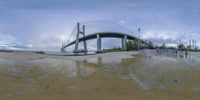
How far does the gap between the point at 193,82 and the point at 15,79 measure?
8.40 metres

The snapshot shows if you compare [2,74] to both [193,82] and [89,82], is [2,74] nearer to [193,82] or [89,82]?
[89,82]

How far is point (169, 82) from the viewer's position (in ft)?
67.1

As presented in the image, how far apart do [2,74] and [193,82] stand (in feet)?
30.7

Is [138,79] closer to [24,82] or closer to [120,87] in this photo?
[120,87]

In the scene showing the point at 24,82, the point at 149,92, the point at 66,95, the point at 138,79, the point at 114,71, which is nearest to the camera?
the point at 66,95

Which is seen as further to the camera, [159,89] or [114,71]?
[114,71]

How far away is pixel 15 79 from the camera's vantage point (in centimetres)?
2027

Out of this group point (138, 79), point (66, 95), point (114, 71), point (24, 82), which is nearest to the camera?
point (66, 95)

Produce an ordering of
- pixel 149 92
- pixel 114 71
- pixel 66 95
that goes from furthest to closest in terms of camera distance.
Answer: pixel 114 71 < pixel 149 92 < pixel 66 95

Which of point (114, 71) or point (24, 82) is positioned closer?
point (24, 82)

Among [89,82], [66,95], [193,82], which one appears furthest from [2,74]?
[193,82]

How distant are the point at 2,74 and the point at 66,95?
6.16 metres

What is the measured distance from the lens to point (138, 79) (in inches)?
822

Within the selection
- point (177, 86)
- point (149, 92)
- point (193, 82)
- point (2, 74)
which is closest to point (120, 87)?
point (149, 92)
